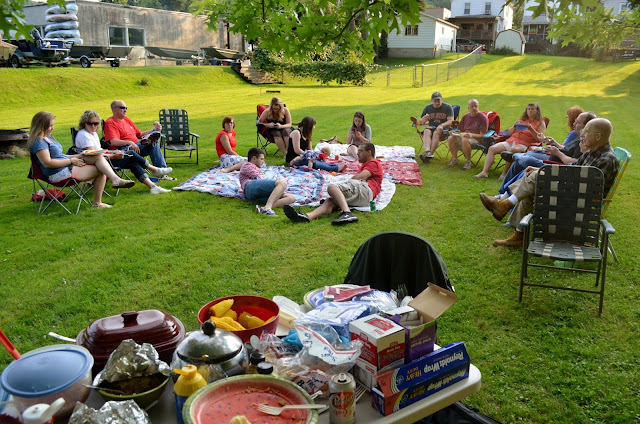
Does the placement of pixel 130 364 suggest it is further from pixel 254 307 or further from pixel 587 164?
pixel 587 164

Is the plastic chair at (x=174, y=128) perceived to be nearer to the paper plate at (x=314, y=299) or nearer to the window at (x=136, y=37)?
the paper plate at (x=314, y=299)

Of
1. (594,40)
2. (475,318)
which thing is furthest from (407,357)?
(594,40)

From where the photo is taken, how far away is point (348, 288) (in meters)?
2.68

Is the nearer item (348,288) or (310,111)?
(348,288)

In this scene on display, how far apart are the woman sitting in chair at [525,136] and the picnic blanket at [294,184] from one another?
1.78m

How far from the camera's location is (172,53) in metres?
33.7

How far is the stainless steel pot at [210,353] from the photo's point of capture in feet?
6.09

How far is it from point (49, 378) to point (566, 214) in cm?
412

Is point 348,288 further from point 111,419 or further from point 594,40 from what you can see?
point 594,40

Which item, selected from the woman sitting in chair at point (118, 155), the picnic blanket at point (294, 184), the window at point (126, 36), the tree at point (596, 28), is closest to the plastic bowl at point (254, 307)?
the tree at point (596, 28)

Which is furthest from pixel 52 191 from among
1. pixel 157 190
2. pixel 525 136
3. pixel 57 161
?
pixel 525 136

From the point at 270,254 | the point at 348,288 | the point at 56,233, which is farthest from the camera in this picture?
the point at 56,233

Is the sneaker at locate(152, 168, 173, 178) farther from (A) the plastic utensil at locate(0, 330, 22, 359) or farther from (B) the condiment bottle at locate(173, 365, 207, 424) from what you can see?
(B) the condiment bottle at locate(173, 365, 207, 424)

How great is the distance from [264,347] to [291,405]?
34 centimetres
